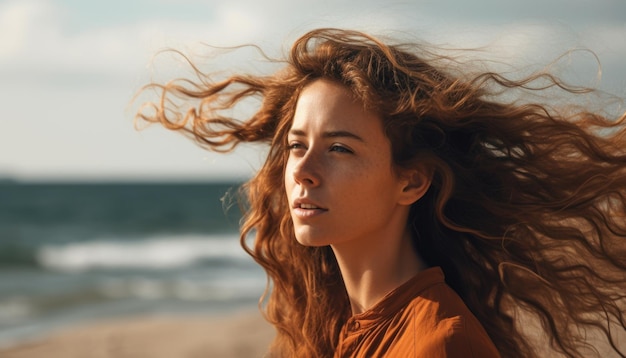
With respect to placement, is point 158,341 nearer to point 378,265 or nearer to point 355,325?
point 355,325

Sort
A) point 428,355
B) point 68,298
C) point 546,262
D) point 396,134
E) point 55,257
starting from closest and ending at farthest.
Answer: point 428,355 < point 396,134 < point 546,262 < point 68,298 < point 55,257

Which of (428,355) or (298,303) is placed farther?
(298,303)

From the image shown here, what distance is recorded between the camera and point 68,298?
47.0 ft

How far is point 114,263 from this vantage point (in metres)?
21.6

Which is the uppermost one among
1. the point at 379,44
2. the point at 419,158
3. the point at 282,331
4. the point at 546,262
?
the point at 379,44

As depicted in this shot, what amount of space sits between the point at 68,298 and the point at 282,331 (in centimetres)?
1112

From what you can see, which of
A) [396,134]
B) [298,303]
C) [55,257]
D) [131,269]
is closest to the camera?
[396,134]

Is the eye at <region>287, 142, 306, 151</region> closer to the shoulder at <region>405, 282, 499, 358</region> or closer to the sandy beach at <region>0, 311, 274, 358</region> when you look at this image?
the shoulder at <region>405, 282, 499, 358</region>

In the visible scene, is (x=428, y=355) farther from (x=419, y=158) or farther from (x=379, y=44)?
(x=379, y=44)

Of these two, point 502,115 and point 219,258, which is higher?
point 502,115

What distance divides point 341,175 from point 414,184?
29 cm

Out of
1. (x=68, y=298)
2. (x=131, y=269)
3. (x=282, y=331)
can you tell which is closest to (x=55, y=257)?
(x=131, y=269)

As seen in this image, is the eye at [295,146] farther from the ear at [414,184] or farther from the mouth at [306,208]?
the ear at [414,184]

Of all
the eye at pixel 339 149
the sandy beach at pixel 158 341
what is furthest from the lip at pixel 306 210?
the sandy beach at pixel 158 341
